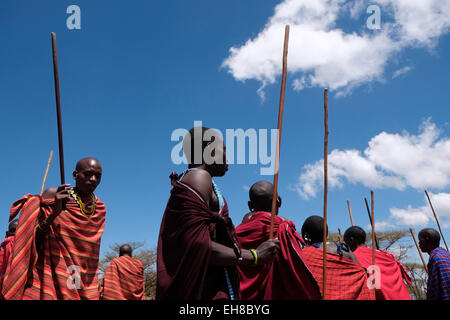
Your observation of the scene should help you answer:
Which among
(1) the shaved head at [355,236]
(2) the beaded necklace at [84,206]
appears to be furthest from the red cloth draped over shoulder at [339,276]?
(2) the beaded necklace at [84,206]

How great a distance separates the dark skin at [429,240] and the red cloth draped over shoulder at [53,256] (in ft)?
16.4

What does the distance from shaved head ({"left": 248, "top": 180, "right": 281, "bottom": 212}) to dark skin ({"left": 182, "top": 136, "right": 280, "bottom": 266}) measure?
4.87 ft

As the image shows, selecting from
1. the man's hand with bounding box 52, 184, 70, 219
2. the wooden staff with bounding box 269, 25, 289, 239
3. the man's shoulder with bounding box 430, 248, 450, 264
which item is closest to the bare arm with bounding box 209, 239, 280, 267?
the wooden staff with bounding box 269, 25, 289, 239

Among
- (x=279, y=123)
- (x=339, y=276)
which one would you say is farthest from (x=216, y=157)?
(x=339, y=276)

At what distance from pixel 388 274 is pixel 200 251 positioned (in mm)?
4700

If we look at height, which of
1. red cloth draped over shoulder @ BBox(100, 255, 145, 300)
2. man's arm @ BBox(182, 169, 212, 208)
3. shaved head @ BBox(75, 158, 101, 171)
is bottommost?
red cloth draped over shoulder @ BBox(100, 255, 145, 300)

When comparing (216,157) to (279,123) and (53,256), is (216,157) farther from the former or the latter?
(53,256)

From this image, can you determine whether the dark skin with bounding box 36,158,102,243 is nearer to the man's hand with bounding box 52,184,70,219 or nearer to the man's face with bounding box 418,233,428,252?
the man's hand with bounding box 52,184,70,219

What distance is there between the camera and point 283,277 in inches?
152

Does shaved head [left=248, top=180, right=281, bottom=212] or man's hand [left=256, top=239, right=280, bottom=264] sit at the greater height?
shaved head [left=248, top=180, right=281, bottom=212]

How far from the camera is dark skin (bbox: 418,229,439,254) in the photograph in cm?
634

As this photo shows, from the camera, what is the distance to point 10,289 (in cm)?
390
